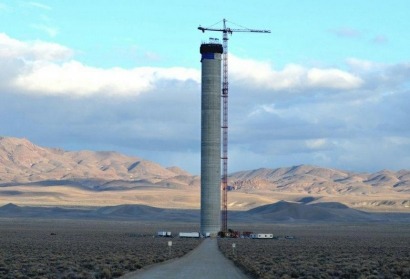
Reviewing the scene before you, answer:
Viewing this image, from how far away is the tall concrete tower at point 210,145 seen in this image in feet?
294

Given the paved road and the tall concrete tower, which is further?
the tall concrete tower

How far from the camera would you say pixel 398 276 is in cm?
3597

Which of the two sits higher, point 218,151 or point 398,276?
point 218,151

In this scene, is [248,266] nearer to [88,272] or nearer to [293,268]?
[293,268]

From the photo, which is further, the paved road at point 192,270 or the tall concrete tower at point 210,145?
the tall concrete tower at point 210,145

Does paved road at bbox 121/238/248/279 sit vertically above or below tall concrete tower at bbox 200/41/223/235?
below

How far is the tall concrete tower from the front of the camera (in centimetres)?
8956

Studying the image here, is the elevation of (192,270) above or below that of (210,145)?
below

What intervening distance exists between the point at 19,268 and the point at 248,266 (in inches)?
456

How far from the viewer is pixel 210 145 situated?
294 feet

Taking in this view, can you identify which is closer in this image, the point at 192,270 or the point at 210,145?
the point at 192,270

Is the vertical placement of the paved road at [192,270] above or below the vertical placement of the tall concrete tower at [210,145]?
below

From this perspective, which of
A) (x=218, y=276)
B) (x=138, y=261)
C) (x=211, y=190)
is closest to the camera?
(x=218, y=276)

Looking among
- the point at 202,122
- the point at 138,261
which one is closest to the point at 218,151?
the point at 202,122
